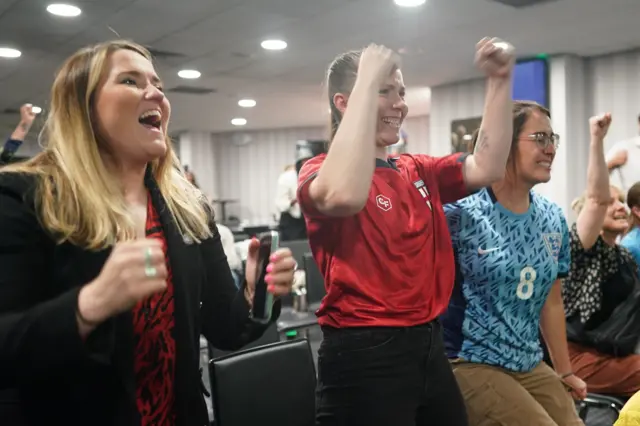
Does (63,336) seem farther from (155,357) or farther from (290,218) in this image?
(290,218)

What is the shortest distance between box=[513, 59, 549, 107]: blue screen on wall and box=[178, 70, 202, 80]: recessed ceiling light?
11.6 feet

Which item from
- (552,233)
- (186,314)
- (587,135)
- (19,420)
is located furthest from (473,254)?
(587,135)

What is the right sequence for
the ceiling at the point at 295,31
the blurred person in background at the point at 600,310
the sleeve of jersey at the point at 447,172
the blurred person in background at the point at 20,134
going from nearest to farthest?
the sleeve of jersey at the point at 447,172 → the blurred person in background at the point at 600,310 → the blurred person in background at the point at 20,134 → the ceiling at the point at 295,31

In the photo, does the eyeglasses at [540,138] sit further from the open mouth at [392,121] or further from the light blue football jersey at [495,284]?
the open mouth at [392,121]

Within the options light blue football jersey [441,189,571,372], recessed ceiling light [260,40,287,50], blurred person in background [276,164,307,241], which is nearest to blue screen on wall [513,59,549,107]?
recessed ceiling light [260,40,287,50]

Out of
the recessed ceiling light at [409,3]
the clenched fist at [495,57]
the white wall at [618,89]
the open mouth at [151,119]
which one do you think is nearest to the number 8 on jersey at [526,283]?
the clenched fist at [495,57]

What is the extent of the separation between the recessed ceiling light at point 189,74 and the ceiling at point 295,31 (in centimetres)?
9

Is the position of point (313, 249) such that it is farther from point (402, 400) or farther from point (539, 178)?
point (539, 178)

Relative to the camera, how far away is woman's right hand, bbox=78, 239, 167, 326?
0.82 meters

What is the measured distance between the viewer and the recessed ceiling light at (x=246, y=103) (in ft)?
28.9

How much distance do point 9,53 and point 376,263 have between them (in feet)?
18.2

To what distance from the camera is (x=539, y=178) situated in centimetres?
181

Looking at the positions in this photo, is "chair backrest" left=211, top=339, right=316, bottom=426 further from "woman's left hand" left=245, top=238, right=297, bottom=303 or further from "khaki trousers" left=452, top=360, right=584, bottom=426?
"woman's left hand" left=245, top=238, right=297, bottom=303

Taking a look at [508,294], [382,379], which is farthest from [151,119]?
[508,294]
